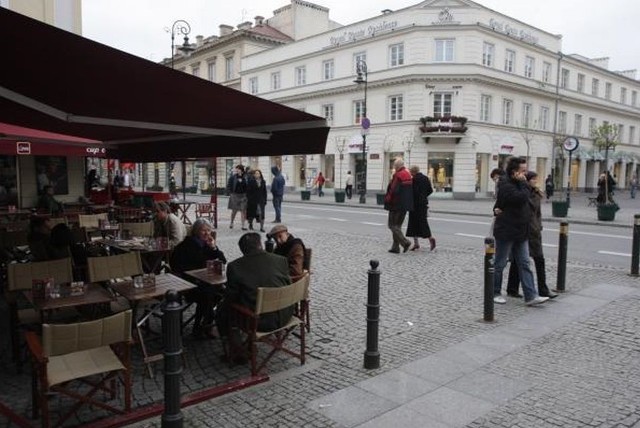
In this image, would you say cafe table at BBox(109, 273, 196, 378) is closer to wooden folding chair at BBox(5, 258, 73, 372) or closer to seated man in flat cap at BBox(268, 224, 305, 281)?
wooden folding chair at BBox(5, 258, 73, 372)

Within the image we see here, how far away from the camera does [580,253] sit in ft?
39.1

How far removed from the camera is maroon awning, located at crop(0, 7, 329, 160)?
323 centimetres

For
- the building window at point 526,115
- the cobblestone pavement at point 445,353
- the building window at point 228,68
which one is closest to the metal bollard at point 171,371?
the cobblestone pavement at point 445,353

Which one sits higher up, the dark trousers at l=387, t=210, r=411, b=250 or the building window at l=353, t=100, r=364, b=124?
the building window at l=353, t=100, r=364, b=124

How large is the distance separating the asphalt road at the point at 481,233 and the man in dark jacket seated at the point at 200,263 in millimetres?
8175

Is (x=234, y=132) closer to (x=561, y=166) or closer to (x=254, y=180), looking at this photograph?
(x=254, y=180)

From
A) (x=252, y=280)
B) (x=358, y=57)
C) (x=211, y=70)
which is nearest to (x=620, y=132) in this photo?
(x=358, y=57)

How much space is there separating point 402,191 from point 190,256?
633 cm

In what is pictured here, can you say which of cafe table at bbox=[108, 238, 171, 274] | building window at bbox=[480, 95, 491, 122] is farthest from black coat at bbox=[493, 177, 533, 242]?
building window at bbox=[480, 95, 491, 122]

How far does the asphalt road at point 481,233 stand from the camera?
11.6m

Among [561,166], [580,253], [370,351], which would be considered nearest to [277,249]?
[370,351]

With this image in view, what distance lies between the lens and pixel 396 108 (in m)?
35.1

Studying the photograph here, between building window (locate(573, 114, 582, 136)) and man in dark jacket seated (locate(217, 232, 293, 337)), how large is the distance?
150 ft

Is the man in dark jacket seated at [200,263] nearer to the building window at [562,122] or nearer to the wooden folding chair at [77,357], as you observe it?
the wooden folding chair at [77,357]
